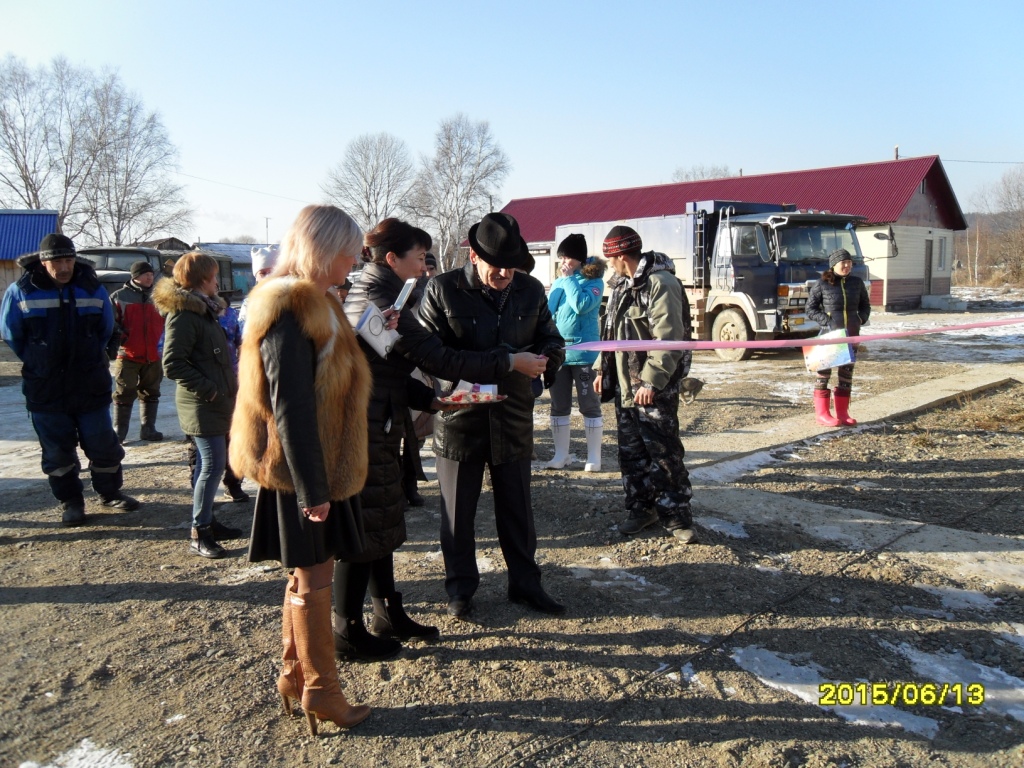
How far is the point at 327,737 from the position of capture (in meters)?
2.71

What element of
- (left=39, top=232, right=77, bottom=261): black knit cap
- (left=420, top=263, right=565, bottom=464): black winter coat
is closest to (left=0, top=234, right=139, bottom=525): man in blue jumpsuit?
(left=39, top=232, right=77, bottom=261): black knit cap

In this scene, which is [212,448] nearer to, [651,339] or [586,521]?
[586,521]

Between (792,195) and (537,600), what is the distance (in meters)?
30.7

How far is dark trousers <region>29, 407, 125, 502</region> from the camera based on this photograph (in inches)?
198

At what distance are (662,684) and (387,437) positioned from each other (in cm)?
147

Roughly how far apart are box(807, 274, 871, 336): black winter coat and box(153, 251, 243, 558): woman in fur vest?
589cm

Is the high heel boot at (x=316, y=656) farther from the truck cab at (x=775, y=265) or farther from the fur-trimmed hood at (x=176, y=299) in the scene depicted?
the truck cab at (x=775, y=265)

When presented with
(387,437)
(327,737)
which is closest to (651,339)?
(387,437)

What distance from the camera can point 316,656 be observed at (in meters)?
2.62

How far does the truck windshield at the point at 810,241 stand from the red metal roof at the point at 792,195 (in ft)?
42.7

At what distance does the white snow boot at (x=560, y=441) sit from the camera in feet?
20.2

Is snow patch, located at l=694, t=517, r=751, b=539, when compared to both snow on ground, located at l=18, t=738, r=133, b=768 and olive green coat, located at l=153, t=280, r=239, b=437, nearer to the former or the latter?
olive green coat, located at l=153, t=280, r=239, b=437

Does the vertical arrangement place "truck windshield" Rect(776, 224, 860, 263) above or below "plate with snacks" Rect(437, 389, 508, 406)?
above

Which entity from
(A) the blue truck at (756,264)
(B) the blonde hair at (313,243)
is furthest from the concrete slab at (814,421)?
(B) the blonde hair at (313,243)
